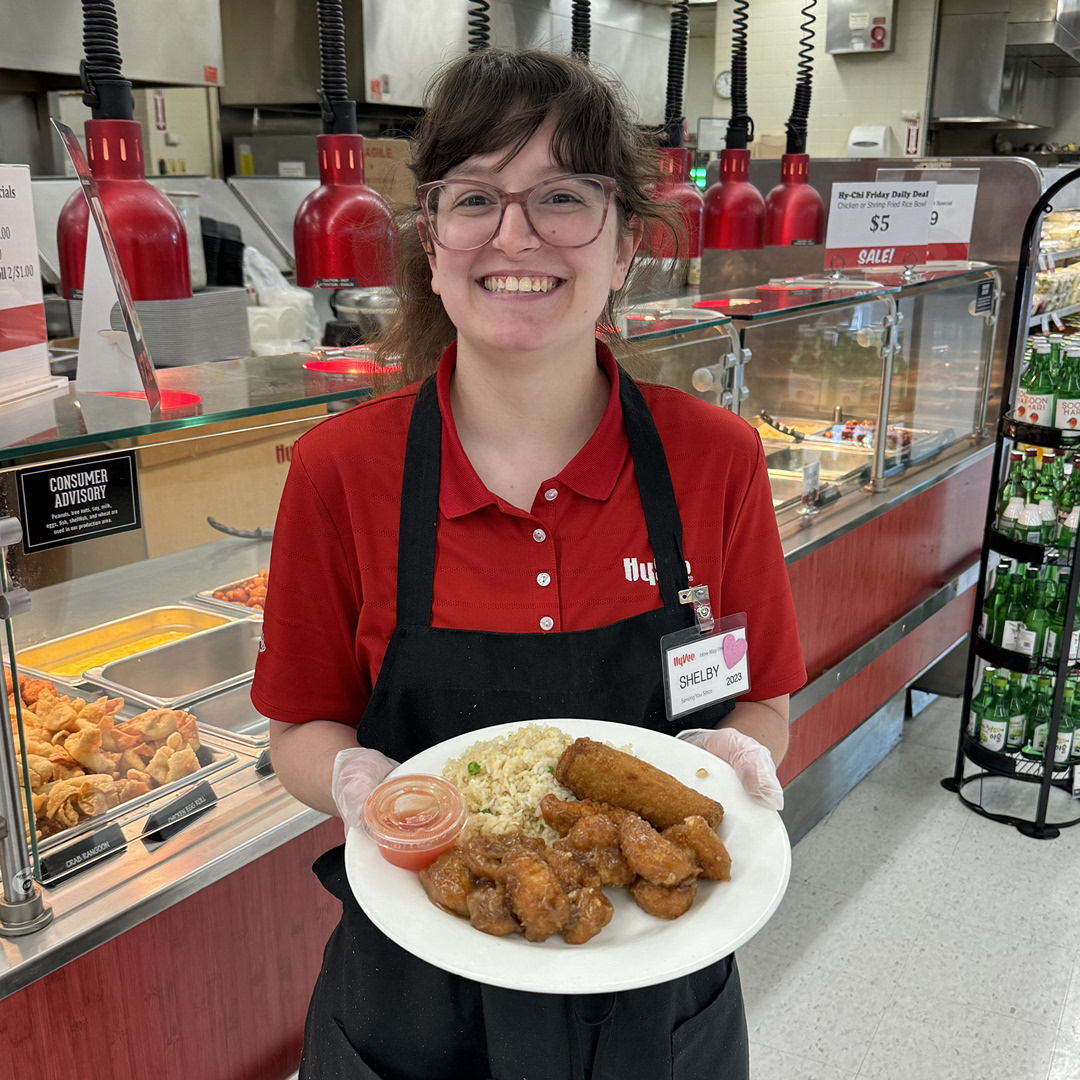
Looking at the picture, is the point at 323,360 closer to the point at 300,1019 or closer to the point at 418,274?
the point at 418,274

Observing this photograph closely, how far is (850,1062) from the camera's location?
2.57 m

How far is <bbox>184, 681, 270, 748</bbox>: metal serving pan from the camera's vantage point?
6.48 ft

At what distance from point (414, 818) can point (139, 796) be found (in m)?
0.80

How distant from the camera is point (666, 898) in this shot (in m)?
1.15

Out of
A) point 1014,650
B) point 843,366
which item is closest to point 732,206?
point 843,366

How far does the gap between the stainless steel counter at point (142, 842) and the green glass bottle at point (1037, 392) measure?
2.41 m

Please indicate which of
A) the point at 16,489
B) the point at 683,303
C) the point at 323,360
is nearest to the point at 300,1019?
the point at 16,489

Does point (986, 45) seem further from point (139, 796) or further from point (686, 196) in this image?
point (139, 796)

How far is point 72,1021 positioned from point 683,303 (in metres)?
2.45

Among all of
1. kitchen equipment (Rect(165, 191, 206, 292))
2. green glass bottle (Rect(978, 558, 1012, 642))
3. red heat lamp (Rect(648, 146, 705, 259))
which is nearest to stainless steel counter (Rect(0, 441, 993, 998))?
red heat lamp (Rect(648, 146, 705, 259))

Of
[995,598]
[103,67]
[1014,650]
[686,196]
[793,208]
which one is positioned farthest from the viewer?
[995,598]

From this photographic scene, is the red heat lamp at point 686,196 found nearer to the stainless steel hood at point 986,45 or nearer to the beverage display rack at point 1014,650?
the beverage display rack at point 1014,650

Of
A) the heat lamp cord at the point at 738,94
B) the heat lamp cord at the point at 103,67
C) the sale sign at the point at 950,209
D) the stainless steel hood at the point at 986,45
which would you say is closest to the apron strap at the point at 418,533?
the heat lamp cord at the point at 103,67

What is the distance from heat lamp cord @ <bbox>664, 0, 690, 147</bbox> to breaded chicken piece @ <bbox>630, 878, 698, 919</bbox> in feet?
6.79
